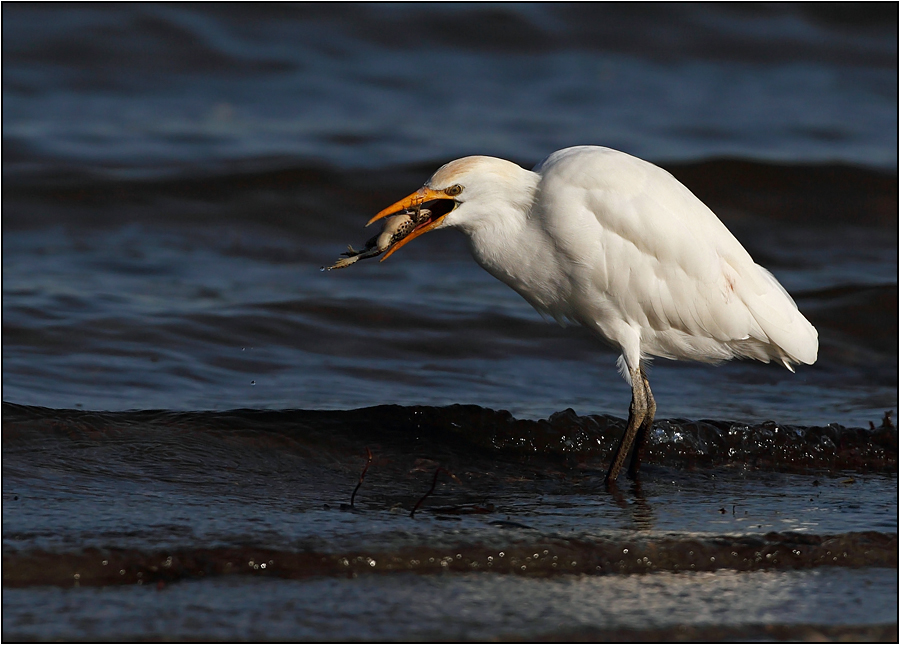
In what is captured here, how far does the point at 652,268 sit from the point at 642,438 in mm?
1010

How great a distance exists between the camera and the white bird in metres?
5.50

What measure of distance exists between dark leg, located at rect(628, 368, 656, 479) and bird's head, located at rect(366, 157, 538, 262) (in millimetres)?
1422

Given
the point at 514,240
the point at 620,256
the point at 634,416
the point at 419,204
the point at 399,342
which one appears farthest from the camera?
the point at 399,342

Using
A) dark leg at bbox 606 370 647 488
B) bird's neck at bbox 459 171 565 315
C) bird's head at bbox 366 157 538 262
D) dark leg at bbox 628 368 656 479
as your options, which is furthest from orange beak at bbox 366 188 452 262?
dark leg at bbox 628 368 656 479

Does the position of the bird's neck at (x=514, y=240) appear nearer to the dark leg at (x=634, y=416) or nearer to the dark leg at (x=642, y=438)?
the dark leg at (x=634, y=416)

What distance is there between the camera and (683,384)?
8.09 meters

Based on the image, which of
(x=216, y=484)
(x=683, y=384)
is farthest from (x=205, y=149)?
(x=216, y=484)

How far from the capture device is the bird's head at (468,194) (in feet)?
17.6

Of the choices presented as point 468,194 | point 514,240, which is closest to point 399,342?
point 514,240

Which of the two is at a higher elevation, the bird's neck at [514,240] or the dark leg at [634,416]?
the bird's neck at [514,240]

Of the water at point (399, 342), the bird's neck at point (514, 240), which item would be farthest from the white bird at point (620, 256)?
the water at point (399, 342)

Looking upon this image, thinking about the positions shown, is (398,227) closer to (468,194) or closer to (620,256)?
(468,194)

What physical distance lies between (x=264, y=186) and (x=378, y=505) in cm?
774

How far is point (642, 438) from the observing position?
611cm
